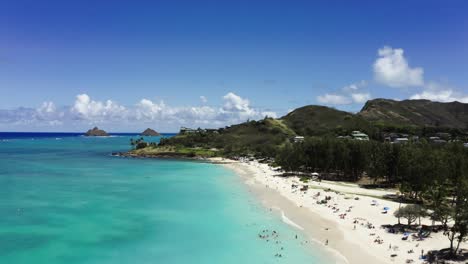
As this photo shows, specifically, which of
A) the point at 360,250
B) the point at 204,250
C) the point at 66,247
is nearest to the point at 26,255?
the point at 66,247

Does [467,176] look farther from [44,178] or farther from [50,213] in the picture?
[44,178]

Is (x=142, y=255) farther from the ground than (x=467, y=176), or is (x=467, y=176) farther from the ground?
(x=467, y=176)

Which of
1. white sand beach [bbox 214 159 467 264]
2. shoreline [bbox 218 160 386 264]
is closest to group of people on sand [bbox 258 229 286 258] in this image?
shoreline [bbox 218 160 386 264]

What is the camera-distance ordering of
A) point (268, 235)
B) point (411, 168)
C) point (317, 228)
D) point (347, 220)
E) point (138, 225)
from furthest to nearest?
point (411, 168) < point (138, 225) < point (347, 220) < point (317, 228) < point (268, 235)

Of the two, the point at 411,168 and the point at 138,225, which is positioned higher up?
the point at 411,168

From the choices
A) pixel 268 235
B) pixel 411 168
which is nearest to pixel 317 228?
pixel 268 235

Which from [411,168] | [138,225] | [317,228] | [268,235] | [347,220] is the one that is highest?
[411,168]

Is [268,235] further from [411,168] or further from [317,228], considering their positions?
[411,168]
